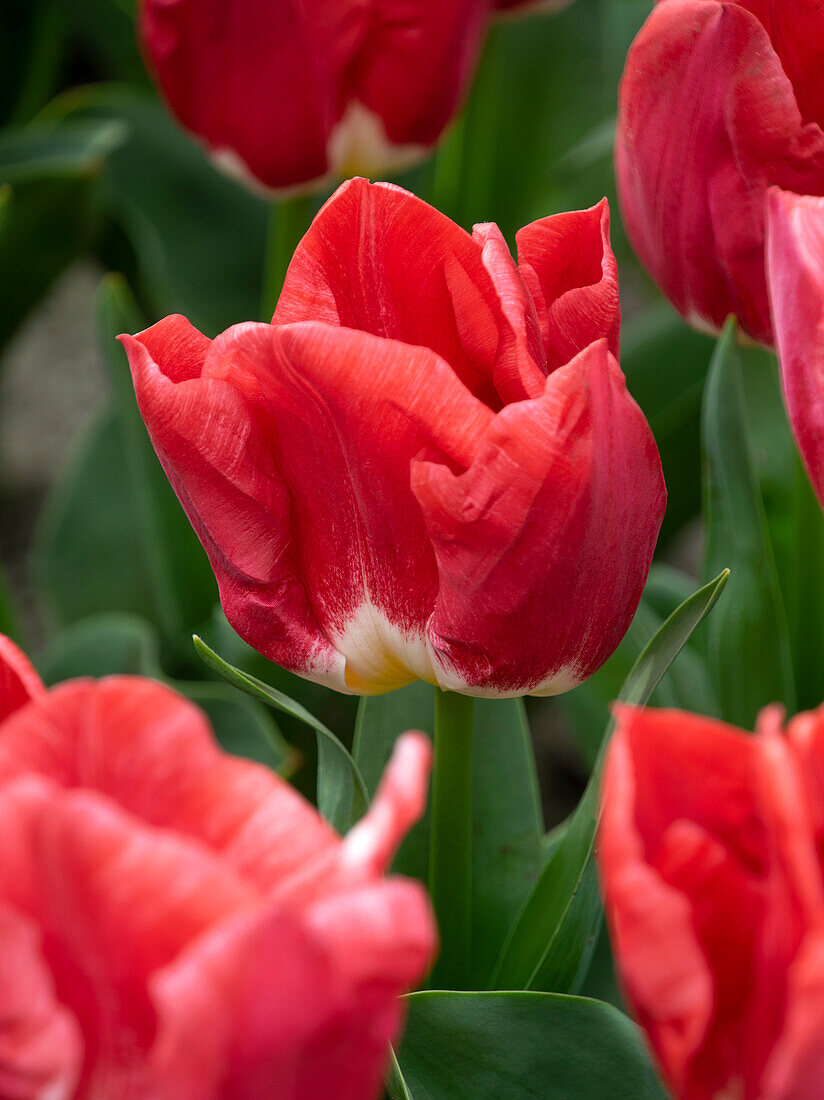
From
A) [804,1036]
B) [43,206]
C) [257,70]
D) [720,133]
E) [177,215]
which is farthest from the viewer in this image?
[177,215]

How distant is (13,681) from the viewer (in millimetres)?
245

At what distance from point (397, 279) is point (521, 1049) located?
0.56 feet

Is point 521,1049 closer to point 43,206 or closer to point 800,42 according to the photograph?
point 800,42

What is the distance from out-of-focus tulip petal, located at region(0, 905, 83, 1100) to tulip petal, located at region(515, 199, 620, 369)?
17 cm

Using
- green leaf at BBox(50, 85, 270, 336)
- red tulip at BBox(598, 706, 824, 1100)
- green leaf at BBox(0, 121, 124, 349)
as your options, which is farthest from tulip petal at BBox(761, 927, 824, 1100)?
green leaf at BBox(50, 85, 270, 336)

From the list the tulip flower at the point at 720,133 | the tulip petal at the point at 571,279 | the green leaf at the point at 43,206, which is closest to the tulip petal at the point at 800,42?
the tulip flower at the point at 720,133

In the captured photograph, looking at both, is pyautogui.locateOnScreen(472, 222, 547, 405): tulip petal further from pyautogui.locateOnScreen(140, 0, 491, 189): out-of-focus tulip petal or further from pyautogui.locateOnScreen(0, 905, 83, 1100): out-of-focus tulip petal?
pyautogui.locateOnScreen(140, 0, 491, 189): out-of-focus tulip petal

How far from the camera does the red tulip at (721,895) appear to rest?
17 cm

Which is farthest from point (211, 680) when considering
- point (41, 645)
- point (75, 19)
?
point (75, 19)

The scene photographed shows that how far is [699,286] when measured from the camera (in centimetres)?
41

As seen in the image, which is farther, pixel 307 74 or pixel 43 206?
pixel 43 206

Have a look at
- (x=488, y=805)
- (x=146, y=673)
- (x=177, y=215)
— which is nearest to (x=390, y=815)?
(x=488, y=805)

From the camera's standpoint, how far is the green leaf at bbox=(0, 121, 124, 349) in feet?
2.68

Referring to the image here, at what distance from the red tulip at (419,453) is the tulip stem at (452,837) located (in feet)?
0.07
